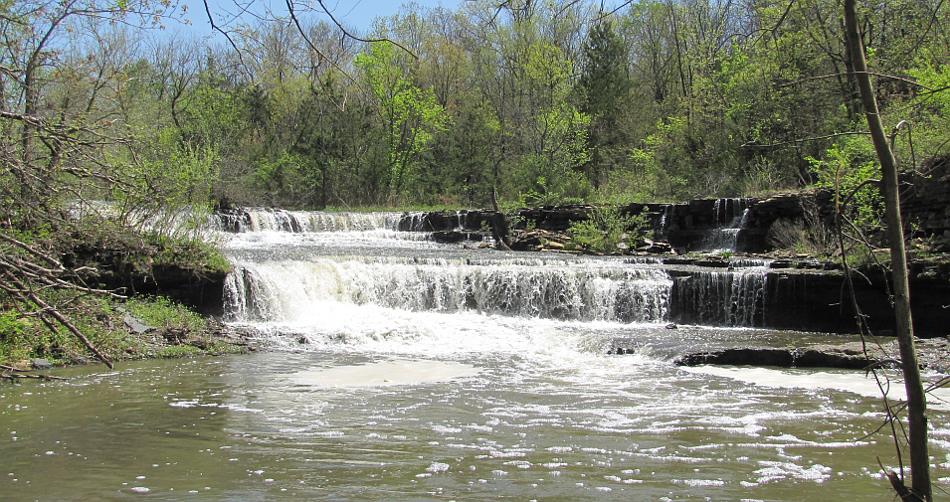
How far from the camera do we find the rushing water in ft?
17.8

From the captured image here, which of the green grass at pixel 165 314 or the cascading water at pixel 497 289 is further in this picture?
the cascading water at pixel 497 289

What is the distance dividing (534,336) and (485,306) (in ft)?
9.84

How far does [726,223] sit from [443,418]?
1690 centimetres

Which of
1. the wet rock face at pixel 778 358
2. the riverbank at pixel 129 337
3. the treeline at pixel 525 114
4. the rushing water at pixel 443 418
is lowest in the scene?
the wet rock face at pixel 778 358

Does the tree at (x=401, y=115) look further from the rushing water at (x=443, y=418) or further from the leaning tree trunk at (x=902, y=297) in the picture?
the leaning tree trunk at (x=902, y=297)

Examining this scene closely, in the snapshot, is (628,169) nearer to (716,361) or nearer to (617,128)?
(617,128)

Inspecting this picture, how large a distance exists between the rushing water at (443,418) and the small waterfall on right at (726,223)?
675 centimetres

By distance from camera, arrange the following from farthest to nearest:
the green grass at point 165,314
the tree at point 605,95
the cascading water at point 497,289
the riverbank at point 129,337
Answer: the tree at point 605,95 < the cascading water at point 497,289 < the green grass at point 165,314 < the riverbank at point 129,337

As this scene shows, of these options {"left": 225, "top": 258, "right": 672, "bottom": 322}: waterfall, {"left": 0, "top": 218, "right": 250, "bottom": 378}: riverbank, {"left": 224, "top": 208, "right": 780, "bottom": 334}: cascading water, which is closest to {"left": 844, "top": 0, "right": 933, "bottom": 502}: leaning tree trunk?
{"left": 0, "top": 218, "right": 250, "bottom": 378}: riverbank

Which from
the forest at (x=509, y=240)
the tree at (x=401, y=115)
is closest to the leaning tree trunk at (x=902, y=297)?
the forest at (x=509, y=240)

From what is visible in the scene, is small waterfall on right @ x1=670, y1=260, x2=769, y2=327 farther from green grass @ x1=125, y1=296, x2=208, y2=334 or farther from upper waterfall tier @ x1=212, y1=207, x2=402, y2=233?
upper waterfall tier @ x1=212, y1=207, x2=402, y2=233

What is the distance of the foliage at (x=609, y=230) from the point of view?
2227 cm

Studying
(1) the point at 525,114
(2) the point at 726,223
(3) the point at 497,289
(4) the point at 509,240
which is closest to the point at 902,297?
(3) the point at 497,289

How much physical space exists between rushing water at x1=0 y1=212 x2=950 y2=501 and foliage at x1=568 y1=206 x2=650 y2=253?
6.95 meters
